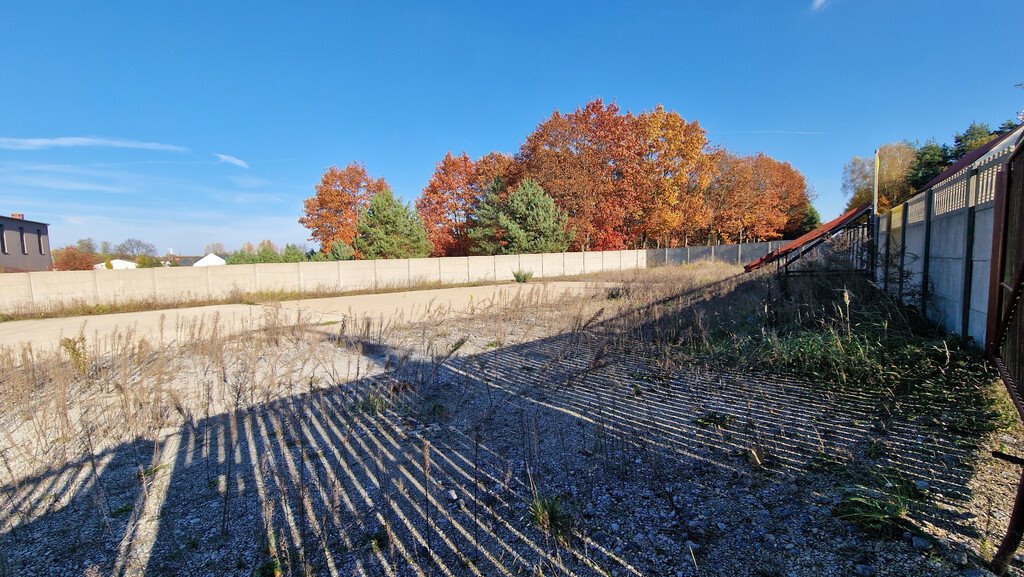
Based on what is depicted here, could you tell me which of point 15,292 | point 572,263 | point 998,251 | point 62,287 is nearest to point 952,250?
point 998,251

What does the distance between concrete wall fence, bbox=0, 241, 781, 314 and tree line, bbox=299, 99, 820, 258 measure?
248 cm

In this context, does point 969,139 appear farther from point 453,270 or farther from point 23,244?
point 23,244

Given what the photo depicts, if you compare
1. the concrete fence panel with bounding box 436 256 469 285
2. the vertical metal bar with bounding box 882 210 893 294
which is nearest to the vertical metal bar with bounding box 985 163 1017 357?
the vertical metal bar with bounding box 882 210 893 294

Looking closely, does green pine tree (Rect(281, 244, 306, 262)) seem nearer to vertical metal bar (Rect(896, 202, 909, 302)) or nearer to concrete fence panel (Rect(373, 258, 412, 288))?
concrete fence panel (Rect(373, 258, 412, 288))

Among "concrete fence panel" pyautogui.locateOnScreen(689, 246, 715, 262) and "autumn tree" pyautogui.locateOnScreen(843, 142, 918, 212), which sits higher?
"autumn tree" pyautogui.locateOnScreen(843, 142, 918, 212)

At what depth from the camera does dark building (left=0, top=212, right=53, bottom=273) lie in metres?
29.7

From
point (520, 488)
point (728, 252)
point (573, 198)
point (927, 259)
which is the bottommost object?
point (520, 488)

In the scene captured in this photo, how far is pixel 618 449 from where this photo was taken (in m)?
2.78

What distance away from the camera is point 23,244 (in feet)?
105

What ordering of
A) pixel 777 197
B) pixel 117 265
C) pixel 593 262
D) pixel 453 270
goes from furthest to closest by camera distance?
pixel 117 265 < pixel 777 197 < pixel 593 262 < pixel 453 270

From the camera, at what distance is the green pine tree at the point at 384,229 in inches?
947

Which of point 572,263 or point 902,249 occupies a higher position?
point 902,249

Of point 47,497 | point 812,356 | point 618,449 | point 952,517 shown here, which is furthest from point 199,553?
point 812,356

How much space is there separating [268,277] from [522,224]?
14.3m
